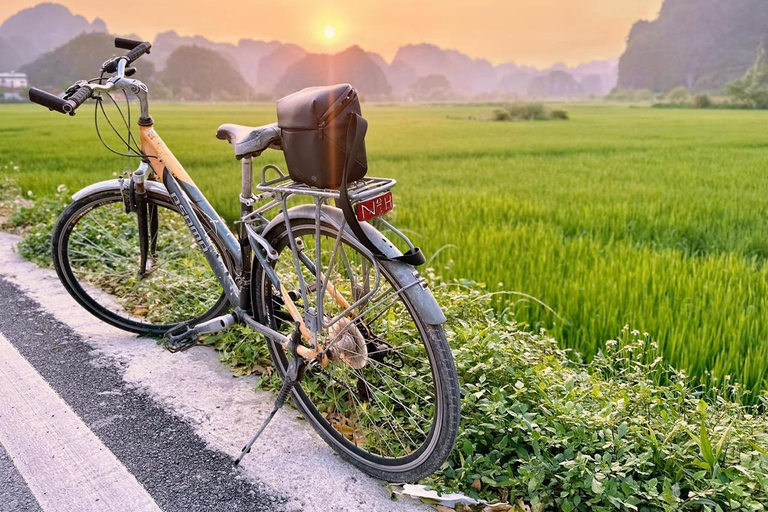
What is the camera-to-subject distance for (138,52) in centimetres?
255

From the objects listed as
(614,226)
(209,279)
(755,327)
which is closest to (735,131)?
(614,226)

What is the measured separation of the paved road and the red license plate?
0.92 m

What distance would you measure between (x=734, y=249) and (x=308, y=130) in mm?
4086

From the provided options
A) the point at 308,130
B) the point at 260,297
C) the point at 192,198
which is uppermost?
the point at 308,130

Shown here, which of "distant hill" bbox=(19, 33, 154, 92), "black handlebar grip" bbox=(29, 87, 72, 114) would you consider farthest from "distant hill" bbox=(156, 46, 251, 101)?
"black handlebar grip" bbox=(29, 87, 72, 114)

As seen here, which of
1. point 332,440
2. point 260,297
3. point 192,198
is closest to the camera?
point 332,440

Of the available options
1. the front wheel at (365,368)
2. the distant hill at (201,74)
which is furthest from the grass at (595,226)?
the distant hill at (201,74)

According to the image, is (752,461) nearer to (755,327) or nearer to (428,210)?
(755,327)

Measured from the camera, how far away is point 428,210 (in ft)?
19.2

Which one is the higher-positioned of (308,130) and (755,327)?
(308,130)

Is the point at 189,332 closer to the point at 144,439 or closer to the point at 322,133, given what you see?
the point at 144,439

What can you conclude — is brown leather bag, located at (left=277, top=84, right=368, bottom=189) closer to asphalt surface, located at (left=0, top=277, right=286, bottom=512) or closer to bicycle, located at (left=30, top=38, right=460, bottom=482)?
bicycle, located at (left=30, top=38, right=460, bottom=482)

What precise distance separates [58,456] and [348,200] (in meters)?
1.46

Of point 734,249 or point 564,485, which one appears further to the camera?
point 734,249
